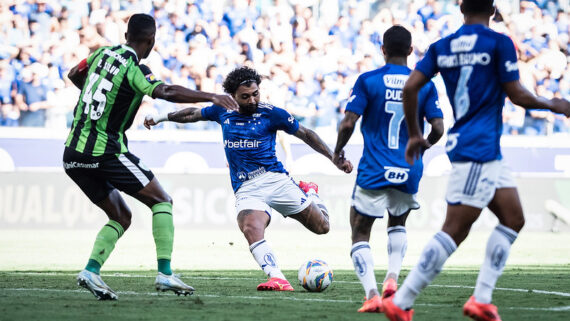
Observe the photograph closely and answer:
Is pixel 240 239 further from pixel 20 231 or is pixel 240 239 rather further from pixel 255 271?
pixel 255 271

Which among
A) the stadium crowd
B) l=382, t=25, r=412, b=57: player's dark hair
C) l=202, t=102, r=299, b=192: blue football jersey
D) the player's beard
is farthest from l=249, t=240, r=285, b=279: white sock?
the stadium crowd

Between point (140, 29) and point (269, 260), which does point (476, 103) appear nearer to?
point (140, 29)

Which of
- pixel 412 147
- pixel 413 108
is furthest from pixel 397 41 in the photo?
pixel 412 147

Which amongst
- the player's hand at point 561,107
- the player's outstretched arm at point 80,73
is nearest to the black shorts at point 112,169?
the player's outstretched arm at point 80,73

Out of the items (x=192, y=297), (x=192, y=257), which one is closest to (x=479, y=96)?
(x=192, y=297)

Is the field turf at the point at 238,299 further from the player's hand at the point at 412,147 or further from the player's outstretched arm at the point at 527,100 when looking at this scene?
the player's outstretched arm at the point at 527,100

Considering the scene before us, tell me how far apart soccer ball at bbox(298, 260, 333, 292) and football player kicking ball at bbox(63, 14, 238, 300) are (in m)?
1.14

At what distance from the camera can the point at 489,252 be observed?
5.51 m

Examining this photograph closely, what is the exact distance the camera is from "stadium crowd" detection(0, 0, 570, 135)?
18109 millimetres

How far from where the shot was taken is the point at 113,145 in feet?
23.1

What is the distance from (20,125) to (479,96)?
13361mm

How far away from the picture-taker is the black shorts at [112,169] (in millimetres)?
7020

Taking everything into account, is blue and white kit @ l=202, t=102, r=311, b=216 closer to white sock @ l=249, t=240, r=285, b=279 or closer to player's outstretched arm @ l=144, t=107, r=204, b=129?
player's outstretched arm @ l=144, t=107, r=204, b=129

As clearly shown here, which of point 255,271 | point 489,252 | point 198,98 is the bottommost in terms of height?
point 255,271
